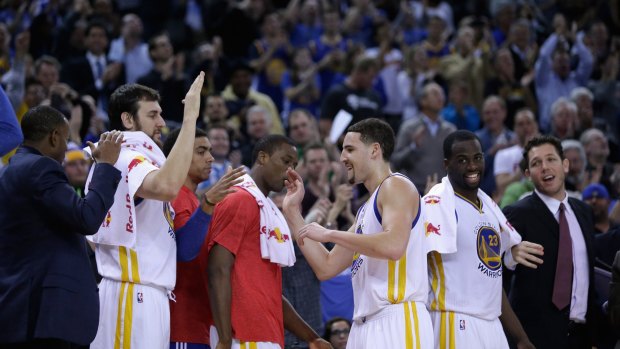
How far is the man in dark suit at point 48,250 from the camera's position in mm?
5625

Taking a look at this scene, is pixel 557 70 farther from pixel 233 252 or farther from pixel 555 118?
pixel 233 252

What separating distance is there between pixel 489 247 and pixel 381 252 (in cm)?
133

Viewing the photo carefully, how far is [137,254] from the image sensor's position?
6367 mm

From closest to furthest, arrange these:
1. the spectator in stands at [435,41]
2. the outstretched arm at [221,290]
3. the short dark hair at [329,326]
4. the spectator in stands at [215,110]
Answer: the outstretched arm at [221,290]
the short dark hair at [329,326]
the spectator in stands at [215,110]
the spectator in stands at [435,41]

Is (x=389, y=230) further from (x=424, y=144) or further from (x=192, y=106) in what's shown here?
(x=424, y=144)

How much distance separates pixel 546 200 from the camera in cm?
805

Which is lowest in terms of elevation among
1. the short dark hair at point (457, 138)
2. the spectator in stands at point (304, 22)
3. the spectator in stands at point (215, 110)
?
the short dark hair at point (457, 138)

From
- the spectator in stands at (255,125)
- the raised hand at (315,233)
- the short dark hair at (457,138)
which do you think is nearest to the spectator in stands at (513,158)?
the spectator in stands at (255,125)

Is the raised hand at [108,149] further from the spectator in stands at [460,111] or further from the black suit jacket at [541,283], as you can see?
the spectator in stands at [460,111]

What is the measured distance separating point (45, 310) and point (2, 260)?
443 millimetres

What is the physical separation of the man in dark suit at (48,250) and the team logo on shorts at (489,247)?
2797 mm

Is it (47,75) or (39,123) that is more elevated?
(47,75)

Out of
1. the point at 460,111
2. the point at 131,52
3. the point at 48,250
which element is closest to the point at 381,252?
the point at 48,250

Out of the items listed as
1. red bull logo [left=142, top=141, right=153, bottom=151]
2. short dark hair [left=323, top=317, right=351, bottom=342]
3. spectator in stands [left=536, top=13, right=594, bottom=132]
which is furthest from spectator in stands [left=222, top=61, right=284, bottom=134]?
red bull logo [left=142, top=141, right=153, bottom=151]
